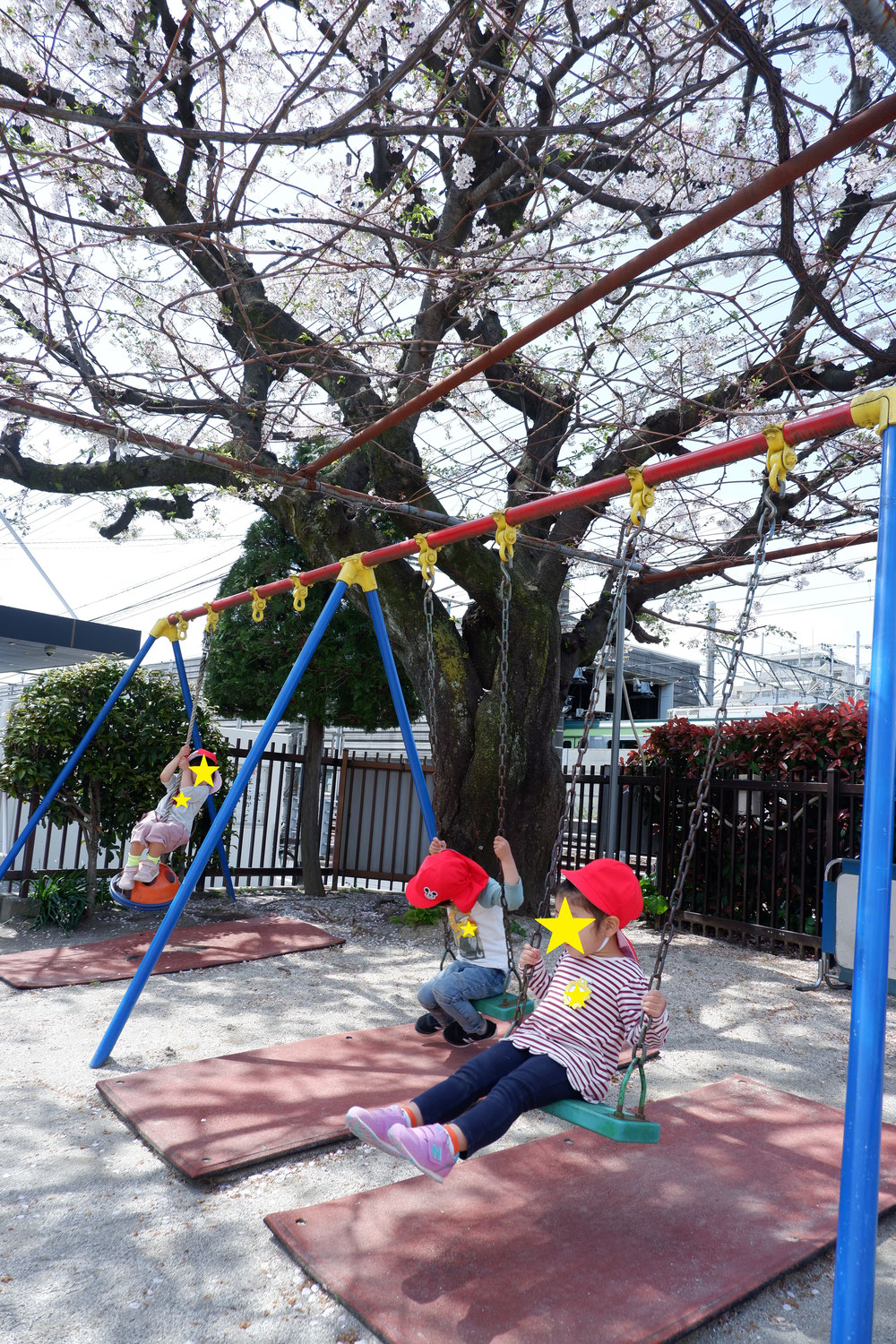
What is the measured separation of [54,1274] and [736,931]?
20.7ft

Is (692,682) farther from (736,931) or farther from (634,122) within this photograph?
(634,122)

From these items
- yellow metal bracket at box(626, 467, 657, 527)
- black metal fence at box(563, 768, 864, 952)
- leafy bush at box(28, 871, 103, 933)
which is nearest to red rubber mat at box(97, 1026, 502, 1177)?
yellow metal bracket at box(626, 467, 657, 527)

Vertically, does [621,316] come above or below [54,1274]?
above

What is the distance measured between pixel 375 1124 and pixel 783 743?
19.3ft

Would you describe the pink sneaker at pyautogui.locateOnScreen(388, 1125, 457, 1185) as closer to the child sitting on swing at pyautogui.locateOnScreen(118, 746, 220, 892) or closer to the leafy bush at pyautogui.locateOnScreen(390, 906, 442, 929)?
the child sitting on swing at pyautogui.locateOnScreen(118, 746, 220, 892)

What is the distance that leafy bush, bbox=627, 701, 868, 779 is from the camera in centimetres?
684

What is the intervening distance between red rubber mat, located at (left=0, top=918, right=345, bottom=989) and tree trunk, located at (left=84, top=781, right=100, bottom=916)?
637 millimetres

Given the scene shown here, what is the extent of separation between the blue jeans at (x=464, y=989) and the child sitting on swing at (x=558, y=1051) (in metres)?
0.90

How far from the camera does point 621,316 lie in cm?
650

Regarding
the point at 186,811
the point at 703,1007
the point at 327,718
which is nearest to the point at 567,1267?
the point at 703,1007

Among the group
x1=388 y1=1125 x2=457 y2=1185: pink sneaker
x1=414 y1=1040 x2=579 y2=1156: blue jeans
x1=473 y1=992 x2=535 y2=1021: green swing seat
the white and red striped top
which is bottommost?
x1=473 y1=992 x2=535 y2=1021: green swing seat

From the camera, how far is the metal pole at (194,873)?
381 cm

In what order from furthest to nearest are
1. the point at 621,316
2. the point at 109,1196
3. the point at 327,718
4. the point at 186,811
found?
1. the point at 327,718
2. the point at 621,316
3. the point at 186,811
4. the point at 109,1196

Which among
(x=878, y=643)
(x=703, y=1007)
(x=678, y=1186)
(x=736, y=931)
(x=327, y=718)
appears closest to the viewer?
(x=878, y=643)
